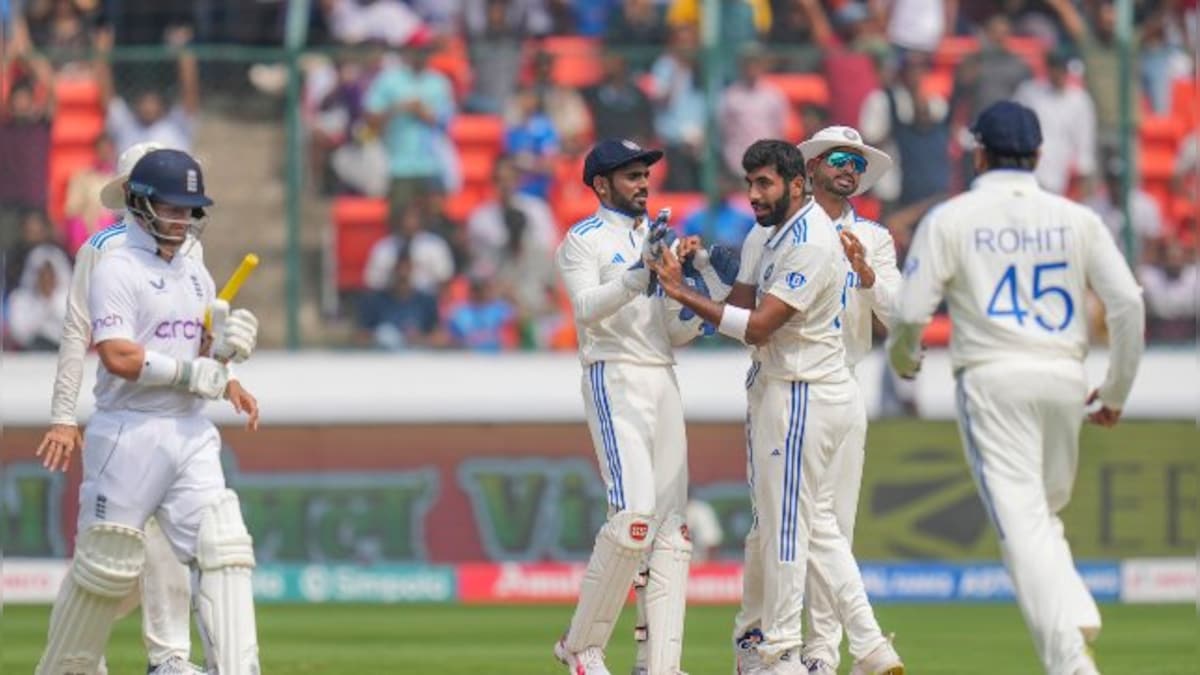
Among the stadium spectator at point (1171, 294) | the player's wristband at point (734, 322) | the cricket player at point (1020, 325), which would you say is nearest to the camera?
the cricket player at point (1020, 325)

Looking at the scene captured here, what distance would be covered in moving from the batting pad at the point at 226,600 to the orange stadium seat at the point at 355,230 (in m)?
10.1

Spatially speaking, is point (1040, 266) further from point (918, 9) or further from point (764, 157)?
point (918, 9)

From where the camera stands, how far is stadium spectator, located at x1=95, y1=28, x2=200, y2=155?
1900 centimetres

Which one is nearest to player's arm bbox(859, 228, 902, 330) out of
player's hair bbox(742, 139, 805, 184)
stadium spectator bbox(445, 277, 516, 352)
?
player's hair bbox(742, 139, 805, 184)

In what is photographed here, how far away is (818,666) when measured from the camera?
10.1m

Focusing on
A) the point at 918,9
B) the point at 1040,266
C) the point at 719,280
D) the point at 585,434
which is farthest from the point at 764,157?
the point at 918,9

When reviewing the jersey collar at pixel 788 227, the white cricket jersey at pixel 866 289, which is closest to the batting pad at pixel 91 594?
the jersey collar at pixel 788 227

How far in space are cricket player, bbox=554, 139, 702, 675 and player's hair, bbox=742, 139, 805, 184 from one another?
721mm

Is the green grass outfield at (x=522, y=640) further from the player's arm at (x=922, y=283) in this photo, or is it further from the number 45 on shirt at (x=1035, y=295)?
the number 45 on shirt at (x=1035, y=295)

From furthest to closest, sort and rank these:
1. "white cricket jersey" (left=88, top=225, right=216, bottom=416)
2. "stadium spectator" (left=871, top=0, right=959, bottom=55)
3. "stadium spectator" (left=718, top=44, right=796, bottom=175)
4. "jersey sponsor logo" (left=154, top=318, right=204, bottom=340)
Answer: "stadium spectator" (left=871, top=0, right=959, bottom=55) → "stadium spectator" (left=718, top=44, right=796, bottom=175) → "jersey sponsor logo" (left=154, top=318, right=204, bottom=340) → "white cricket jersey" (left=88, top=225, right=216, bottom=416)

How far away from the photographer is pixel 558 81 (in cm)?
1933

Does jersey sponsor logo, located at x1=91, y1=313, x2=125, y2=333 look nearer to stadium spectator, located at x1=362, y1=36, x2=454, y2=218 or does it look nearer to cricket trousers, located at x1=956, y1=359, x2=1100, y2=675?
cricket trousers, located at x1=956, y1=359, x2=1100, y2=675

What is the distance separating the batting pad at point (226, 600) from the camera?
8.77m

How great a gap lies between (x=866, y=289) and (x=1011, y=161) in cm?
179
